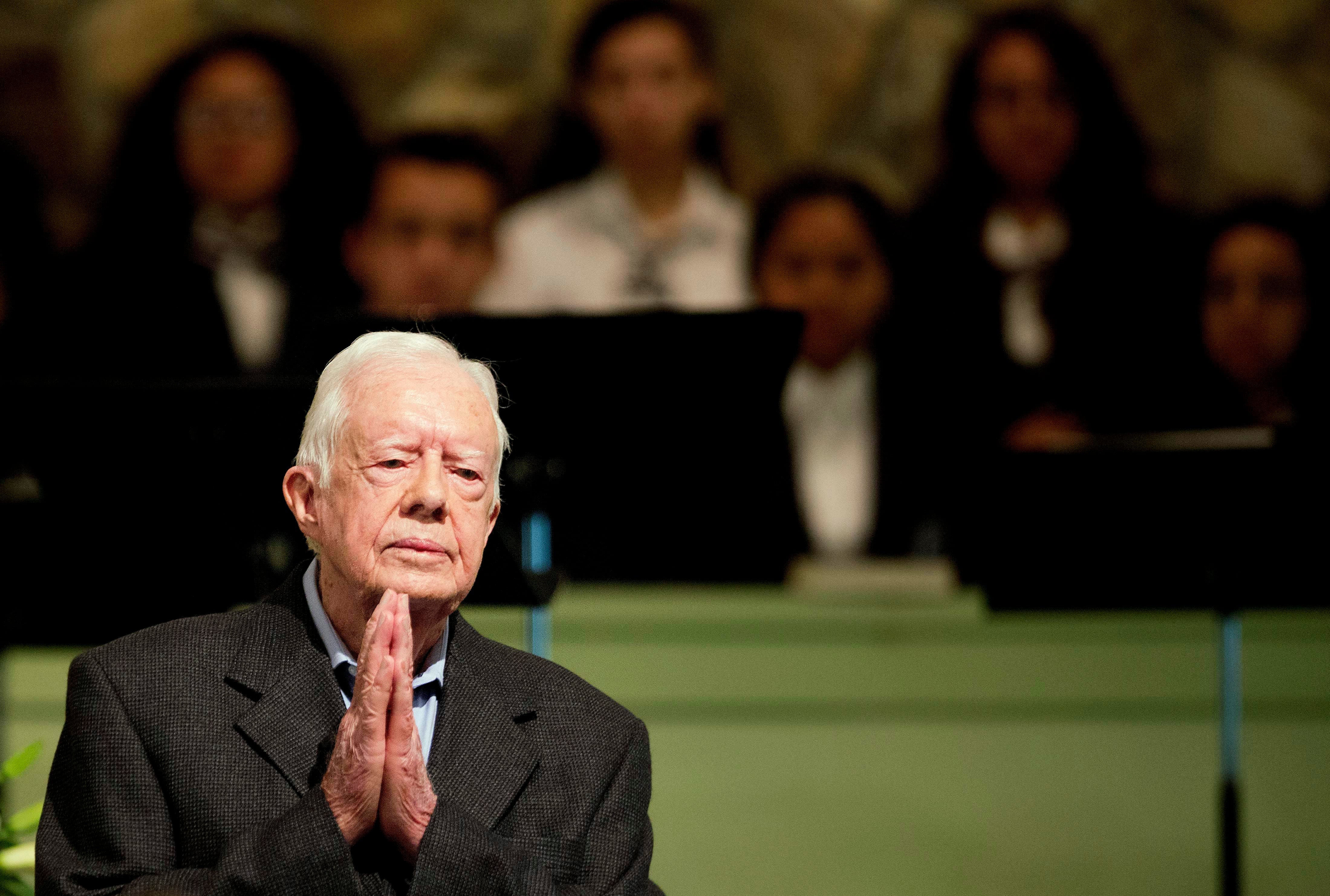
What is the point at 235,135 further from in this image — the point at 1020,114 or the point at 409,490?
the point at 409,490

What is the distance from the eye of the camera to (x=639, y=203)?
15.6 feet

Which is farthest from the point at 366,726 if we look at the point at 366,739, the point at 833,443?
the point at 833,443

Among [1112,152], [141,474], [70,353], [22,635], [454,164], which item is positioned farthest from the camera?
[1112,152]

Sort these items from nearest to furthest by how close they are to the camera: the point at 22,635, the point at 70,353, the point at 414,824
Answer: the point at 414,824 < the point at 22,635 < the point at 70,353

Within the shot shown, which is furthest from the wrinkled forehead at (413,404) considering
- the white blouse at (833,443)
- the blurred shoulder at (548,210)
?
the blurred shoulder at (548,210)

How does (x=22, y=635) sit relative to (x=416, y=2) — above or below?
below

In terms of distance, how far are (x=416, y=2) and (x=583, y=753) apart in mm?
5022

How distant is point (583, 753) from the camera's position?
1.60 m

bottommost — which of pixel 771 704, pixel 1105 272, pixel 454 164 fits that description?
pixel 771 704

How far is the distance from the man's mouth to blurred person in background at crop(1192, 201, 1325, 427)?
2920mm

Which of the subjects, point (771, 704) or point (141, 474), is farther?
point (771, 704)

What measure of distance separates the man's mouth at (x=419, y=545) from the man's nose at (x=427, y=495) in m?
0.02

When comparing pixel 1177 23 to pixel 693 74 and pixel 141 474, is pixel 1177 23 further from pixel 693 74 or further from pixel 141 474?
pixel 141 474

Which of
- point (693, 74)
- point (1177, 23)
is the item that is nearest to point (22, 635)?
point (693, 74)
